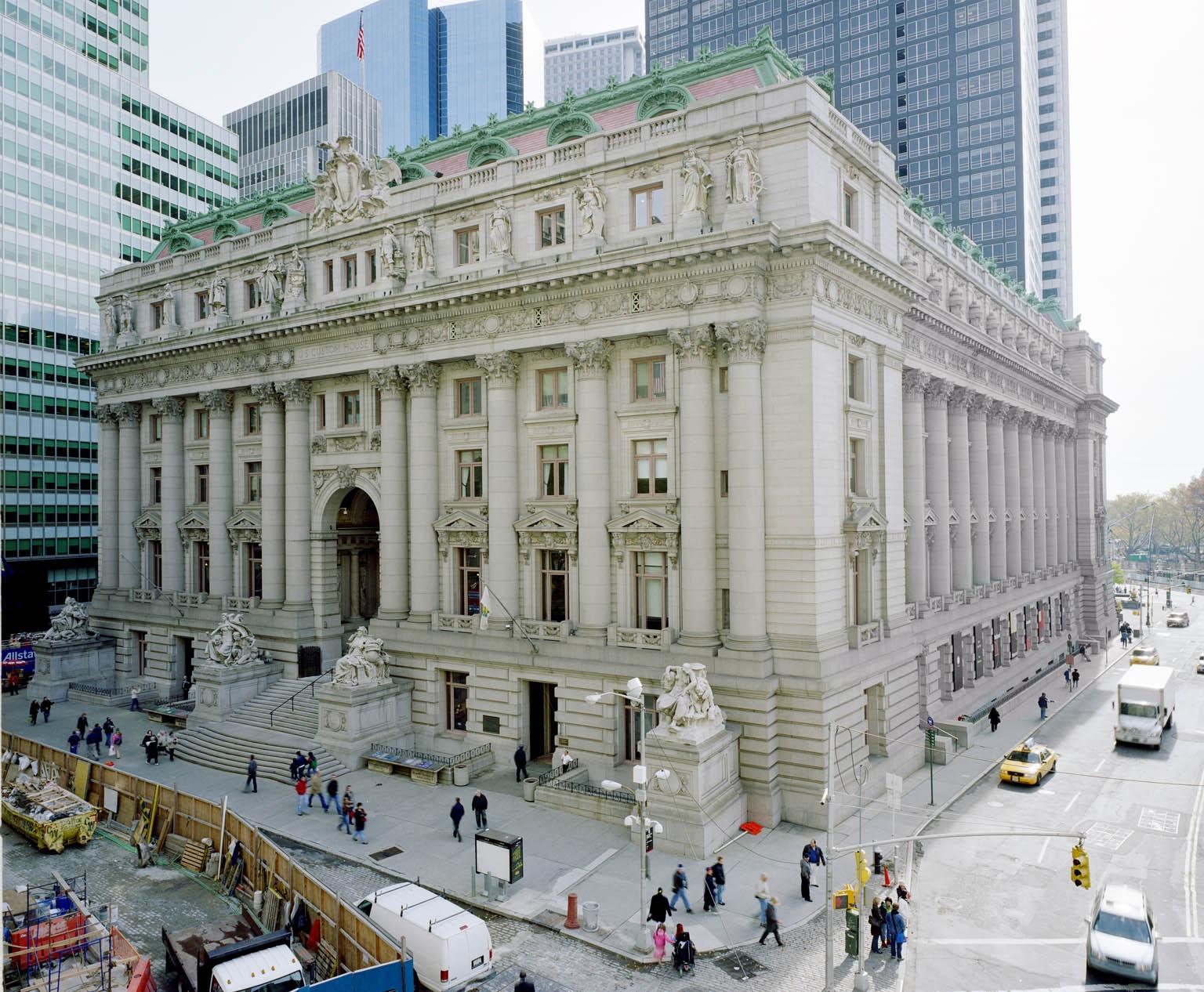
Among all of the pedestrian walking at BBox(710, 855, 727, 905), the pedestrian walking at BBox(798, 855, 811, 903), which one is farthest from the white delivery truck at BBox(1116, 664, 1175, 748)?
the pedestrian walking at BBox(710, 855, 727, 905)

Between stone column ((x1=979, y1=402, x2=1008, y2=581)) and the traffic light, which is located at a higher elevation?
stone column ((x1=979, y1=402, x2=1008, y2=581))

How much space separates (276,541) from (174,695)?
496 inches

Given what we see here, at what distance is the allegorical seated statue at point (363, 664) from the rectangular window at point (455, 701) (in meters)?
2.86

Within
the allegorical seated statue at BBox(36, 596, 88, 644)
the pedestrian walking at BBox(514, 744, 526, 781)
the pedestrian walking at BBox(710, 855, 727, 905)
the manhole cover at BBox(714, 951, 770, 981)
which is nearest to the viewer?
the manhole cover at BBox(714, 951, 770, 981)

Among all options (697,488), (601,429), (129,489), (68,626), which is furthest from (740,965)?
(129,489)

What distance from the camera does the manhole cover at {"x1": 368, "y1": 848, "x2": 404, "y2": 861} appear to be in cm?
2852

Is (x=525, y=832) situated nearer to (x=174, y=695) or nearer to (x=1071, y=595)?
(x=174, y=695)

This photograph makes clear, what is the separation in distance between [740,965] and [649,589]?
1621 cm

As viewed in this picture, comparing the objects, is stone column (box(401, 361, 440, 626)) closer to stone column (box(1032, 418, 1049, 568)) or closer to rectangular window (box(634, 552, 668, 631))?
rectangular window (box(634, 552, 668, 631))

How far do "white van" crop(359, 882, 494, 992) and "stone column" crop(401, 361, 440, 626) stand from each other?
66.8 feet

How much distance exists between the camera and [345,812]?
30.7 m

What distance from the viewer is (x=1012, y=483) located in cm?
6147

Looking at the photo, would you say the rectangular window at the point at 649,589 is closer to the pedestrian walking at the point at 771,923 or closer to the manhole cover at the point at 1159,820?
the pedestrian walking at the point at 771,923

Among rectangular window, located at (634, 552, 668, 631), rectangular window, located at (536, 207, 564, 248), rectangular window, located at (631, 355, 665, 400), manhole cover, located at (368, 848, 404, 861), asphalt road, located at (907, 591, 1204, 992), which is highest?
rectangular window, located at (536, 207, 564, 248)
